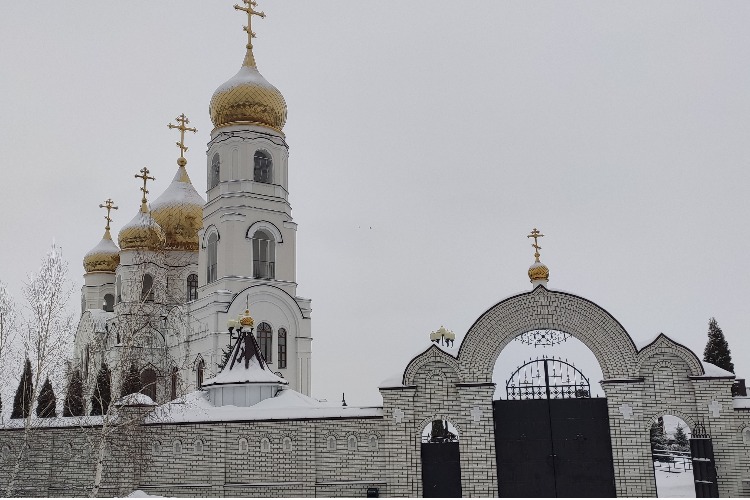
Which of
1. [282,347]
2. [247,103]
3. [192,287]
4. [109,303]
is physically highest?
[247,103]

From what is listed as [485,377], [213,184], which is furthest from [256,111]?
[485,377]

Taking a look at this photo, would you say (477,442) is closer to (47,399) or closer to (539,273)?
(539,273)

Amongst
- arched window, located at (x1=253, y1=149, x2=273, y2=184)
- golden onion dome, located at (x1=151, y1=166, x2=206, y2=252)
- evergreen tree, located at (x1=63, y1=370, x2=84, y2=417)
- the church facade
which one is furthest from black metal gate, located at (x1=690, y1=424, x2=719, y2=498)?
golden onion dome, located at (x1=151, y1=166, x2=206, y2=252)

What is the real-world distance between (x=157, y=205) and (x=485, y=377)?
21734 millimetres

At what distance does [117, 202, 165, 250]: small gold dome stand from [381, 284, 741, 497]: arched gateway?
64.2 ft

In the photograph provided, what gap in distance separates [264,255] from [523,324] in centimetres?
1548

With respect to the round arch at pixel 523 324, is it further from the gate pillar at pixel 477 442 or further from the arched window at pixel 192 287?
the arched window at pixel 192 287

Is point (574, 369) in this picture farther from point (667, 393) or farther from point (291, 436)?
point (291, 436)

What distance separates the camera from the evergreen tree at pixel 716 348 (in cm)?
2108

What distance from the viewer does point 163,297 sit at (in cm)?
2816

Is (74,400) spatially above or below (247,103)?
below

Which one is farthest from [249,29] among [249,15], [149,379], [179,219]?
[149,379]

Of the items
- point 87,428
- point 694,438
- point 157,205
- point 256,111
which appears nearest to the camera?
point 694,438

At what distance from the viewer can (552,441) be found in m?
13.1
